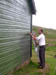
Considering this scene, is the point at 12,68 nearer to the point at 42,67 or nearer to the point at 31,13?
the point at 42,67

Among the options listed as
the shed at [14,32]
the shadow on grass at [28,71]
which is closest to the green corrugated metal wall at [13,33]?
the shed at [14,32]

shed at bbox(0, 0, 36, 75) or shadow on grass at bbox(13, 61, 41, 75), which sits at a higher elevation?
shed at bbox(0, 0, 36, 75)

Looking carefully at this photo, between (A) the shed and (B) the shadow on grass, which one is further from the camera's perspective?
(B) the shadow on grass

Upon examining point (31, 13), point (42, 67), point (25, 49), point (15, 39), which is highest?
point (31, 13)

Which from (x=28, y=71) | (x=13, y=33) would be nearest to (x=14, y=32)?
(x=13, y=33)

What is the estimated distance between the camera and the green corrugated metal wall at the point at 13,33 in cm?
888

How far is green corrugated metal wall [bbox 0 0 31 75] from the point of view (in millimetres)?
8883

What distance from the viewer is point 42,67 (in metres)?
12.6

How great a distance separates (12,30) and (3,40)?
3.69 ft

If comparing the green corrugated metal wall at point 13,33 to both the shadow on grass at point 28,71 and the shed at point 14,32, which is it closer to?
the shed at point 14,32

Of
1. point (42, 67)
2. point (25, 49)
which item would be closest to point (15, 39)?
point (25, 49)

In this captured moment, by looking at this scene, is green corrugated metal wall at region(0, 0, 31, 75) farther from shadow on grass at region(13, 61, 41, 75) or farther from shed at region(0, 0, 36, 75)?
shadow on grass at region(13, 61, 41, 75)

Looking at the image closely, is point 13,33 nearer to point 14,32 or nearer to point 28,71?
point 14,32

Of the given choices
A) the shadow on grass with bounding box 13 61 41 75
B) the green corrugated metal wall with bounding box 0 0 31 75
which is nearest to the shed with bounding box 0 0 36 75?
the green corrugated metal wall with bounding box 0 0 31 75
